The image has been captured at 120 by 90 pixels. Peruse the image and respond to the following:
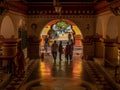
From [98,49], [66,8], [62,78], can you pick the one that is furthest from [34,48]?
[62,78]

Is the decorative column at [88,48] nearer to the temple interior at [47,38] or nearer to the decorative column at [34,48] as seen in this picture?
the temple interior at [47,38]

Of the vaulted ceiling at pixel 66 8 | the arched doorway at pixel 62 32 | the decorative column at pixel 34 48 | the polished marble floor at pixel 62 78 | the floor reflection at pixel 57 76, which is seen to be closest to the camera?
the polished marble floor at pixel 62 78

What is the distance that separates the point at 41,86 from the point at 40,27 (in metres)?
9.21

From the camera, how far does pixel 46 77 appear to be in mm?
13305

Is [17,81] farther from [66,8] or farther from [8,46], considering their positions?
[66,8]

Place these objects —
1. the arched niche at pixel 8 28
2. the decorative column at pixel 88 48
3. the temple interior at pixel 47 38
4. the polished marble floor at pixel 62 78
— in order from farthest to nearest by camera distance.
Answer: the decorative column at pixel 88 48, the arched niche at pixel 8 28, the temple interior at pixel 47 38, the polished marble floor at pixel 62 78

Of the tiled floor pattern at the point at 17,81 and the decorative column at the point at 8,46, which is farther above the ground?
the decorative column at the point at 8,46

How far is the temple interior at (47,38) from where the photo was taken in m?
11.8

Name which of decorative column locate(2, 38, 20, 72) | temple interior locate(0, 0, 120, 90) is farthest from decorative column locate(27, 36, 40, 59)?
decorative column locate(2, 38, 20, 72)

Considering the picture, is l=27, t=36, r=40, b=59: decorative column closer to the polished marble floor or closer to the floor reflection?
the floor reflection

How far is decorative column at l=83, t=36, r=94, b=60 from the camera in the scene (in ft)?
65.8

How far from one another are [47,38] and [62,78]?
42.6ft

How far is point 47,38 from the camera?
2588cm

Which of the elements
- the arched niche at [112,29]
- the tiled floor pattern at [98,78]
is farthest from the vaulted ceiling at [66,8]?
the tiled floor pattern at [98,78]
